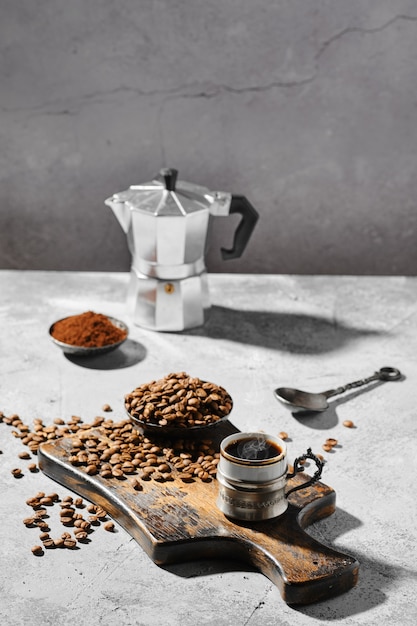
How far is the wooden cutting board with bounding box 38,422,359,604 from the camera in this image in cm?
110

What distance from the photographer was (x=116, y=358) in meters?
1.83

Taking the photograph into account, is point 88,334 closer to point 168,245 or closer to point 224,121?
point 168,245

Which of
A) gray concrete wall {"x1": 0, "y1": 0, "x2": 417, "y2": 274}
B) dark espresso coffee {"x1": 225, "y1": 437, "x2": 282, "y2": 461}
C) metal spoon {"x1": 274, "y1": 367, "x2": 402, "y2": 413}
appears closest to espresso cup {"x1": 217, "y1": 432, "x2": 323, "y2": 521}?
dark espresso coffee {"x1": 225, "y1": 437, "x2": 282, "y2": 461}

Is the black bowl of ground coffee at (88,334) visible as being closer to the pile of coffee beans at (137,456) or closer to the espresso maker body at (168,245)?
the espresso maker body at (168,245)

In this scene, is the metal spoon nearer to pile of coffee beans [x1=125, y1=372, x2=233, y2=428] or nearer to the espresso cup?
pile of coffee beans [x1=125, y1=372, x2=233, y2=428]

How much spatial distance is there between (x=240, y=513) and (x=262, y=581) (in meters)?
0.11

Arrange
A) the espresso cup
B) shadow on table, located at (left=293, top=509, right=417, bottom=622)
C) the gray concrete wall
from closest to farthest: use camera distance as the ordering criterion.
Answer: shadow on table, located at (left=293, top=509, right=417, bottom=622) < the espresso cup < the gray concrete wall

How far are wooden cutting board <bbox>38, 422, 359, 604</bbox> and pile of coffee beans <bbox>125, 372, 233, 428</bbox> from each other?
13cm

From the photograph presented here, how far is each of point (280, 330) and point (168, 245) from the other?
1.09 feet

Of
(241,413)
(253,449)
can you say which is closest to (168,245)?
(241,413)

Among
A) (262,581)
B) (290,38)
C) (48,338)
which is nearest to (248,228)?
(48,338)

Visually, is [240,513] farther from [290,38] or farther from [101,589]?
[290,38]

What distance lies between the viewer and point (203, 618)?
1.06m

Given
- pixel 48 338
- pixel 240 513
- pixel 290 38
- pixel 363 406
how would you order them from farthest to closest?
1. pixel 290 38
2. pixel 48 338
3. pixel 363 406
4. pixel 240 513
